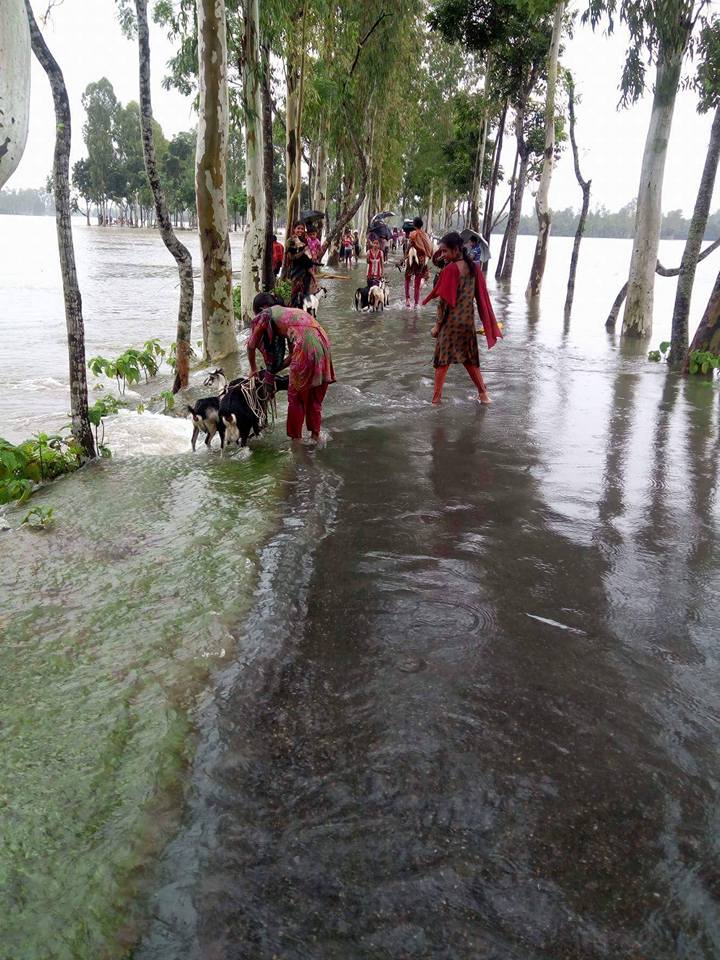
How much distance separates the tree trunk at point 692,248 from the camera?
1035 centimetres

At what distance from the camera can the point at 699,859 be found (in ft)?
7.84

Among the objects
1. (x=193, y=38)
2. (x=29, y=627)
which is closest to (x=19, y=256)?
(x=193, y=38)

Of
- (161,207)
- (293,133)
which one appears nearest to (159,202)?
(161,207)

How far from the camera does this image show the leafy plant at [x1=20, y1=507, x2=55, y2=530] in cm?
502

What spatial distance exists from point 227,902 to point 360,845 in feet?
1.49

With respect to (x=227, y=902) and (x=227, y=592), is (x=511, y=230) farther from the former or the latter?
(x=227, y=902)

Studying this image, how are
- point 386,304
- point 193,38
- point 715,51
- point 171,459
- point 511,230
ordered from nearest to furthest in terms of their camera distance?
point 171,459 → point 715,51 → point 193,38 → point 386,304 → point 511,230

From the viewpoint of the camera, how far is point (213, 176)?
1038 centimetres

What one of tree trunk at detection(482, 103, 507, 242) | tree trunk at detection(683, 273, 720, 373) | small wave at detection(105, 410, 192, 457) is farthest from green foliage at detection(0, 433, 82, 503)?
tree trunk at detection(482, 103, 507, 242)

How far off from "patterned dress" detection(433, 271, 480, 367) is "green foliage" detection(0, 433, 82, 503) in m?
4.04

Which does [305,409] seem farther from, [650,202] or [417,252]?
[417,252]

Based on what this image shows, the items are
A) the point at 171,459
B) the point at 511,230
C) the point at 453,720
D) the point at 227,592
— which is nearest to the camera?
the point at 453,720

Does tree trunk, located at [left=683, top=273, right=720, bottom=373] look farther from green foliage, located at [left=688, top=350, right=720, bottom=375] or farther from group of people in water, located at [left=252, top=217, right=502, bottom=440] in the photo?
group of people in water, located at [left=252, top=217, right=502, bottom=440]

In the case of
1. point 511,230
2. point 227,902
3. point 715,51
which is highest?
point 715,51
